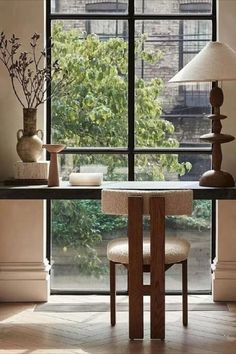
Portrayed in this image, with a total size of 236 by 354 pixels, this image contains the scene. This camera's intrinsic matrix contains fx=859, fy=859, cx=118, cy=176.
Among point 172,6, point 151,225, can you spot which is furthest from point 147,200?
point 172,6

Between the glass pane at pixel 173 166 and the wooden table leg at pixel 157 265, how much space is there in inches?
40.9

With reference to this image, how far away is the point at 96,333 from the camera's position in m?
4.91

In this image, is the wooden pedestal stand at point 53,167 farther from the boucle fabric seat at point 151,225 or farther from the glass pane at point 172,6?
the glass pane at point 172,6

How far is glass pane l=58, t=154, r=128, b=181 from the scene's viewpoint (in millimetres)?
5699

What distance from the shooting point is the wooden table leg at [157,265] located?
15.3 ft

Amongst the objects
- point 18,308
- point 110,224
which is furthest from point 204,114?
point 18,308

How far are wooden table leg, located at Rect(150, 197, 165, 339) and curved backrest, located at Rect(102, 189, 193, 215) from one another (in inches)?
1.3

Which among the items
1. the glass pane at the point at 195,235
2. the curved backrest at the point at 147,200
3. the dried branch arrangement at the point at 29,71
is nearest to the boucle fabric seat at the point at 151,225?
the curved backrest at the point at 147,200

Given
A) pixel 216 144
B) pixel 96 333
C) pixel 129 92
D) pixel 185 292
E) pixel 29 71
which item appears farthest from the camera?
pixel 129 92

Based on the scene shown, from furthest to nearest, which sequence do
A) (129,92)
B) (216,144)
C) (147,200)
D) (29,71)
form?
(129,92) < (29,71) < (216,144) < (147,200)

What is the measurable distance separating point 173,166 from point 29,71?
1136mm

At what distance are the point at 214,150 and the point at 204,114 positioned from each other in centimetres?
55

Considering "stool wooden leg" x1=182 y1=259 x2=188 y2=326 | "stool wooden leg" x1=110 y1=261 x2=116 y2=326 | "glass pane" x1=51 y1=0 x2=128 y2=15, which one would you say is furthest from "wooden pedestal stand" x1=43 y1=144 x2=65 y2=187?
"glass pane" x1=51 y1=0 x2=128 y2=15

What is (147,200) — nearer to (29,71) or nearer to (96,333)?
(96,333)
